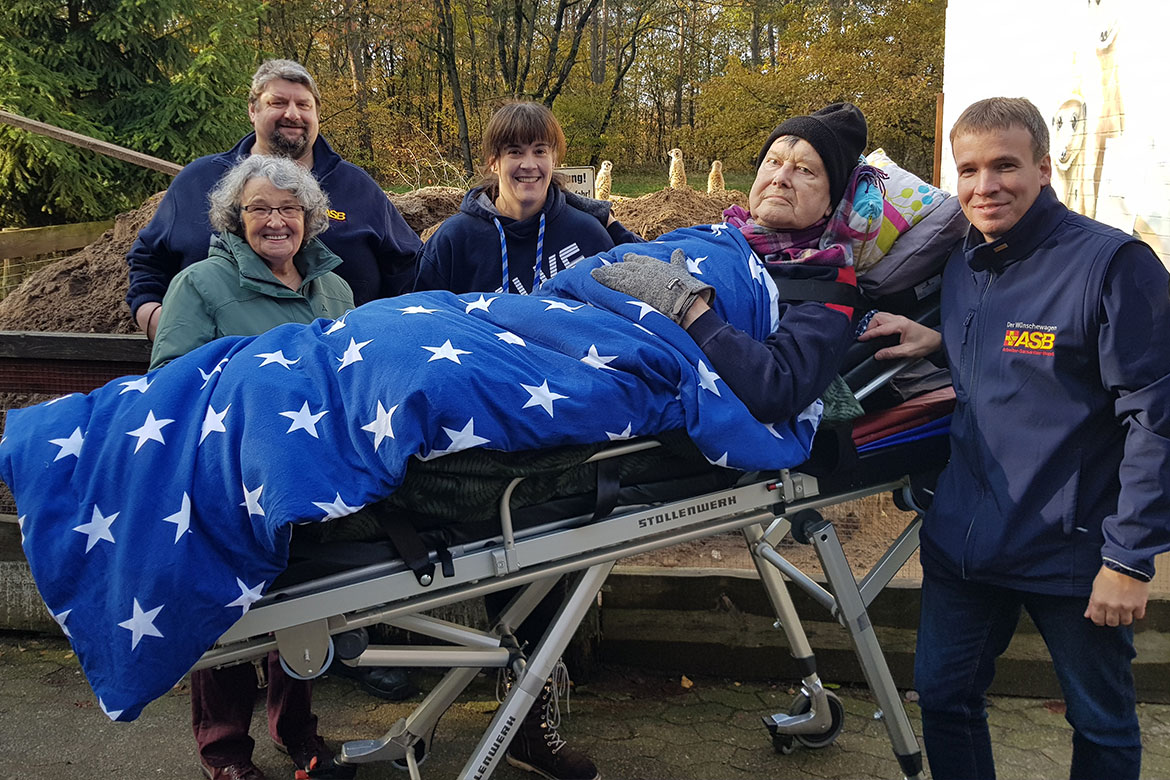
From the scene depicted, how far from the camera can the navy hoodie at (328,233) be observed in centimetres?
347

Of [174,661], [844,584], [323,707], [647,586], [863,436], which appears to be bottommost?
[323,707]

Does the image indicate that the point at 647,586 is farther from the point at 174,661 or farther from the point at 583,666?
the point at 174,661

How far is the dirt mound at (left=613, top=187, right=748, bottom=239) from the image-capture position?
6523mm

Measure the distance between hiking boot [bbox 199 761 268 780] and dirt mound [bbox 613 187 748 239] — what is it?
4.16 m

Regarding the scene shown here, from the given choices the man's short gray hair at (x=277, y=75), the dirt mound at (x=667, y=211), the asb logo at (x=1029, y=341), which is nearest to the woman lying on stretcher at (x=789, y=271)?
the asb logo at (x=1029, y=341)

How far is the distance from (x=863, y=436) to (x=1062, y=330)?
57 centimetres

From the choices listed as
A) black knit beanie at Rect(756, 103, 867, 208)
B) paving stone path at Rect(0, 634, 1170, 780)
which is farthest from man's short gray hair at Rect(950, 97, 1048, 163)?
paving stone path at Rect(0, 634, 1170, 780)

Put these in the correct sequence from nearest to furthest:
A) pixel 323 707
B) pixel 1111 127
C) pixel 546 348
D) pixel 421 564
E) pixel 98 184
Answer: pixel 421 564 < pixel 546 348 < pixel 323 707 < pixel 1111 127 < pixel 98 184

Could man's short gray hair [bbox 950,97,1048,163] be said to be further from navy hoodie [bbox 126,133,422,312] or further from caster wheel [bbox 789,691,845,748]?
navy hoodie [bbox 126,133,422,312]

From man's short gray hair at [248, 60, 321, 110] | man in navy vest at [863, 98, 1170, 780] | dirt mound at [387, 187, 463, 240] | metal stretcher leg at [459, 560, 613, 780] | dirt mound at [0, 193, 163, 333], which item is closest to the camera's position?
man in navy vest at [863, 98, 1170, 780]

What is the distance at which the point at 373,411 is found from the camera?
199 centimetres

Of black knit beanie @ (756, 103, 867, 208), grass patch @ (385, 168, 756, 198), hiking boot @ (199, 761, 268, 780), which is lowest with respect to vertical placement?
hiking boot @ (199, 761, 268, 780)

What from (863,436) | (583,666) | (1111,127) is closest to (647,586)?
(583,666)

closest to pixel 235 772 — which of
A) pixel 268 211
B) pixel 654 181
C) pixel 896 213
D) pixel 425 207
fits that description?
pixel 268 211
